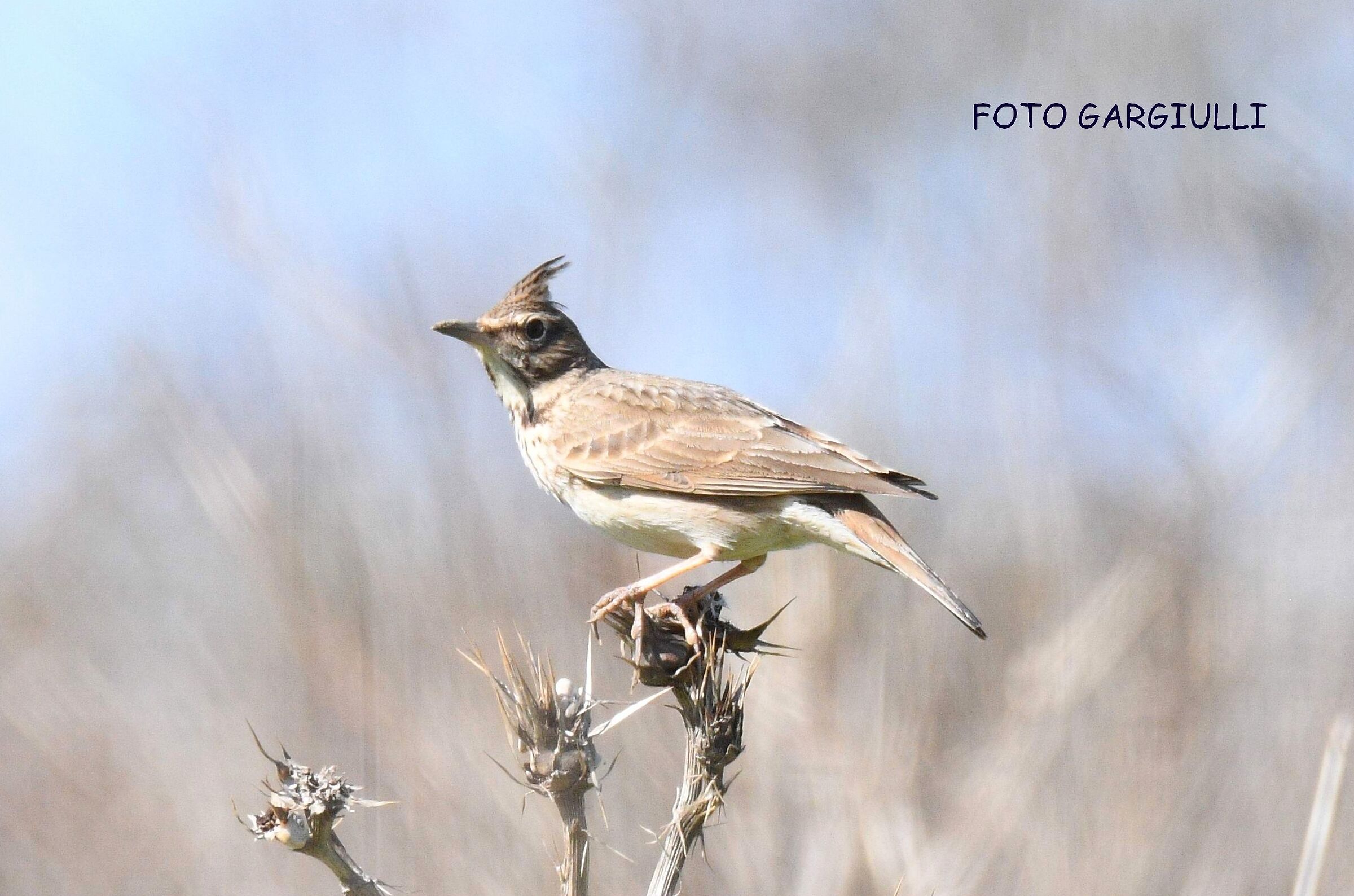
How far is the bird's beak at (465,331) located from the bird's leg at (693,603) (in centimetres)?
144

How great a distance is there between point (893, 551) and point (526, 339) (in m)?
2.00

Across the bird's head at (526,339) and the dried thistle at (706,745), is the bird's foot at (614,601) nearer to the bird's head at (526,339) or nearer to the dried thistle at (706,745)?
the dried thistle at (706,745)

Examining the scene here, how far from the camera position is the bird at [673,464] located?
449 cm

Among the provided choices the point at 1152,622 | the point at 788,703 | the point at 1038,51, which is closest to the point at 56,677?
the point at 788,703

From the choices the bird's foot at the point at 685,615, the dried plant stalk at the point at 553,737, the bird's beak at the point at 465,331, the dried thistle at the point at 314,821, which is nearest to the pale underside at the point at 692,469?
the bird's beak at the point at 465,331

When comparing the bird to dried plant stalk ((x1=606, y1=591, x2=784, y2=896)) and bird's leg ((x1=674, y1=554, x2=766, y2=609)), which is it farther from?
dried plant stalk ((x1=606, y1=591, x2=784, y2=896))

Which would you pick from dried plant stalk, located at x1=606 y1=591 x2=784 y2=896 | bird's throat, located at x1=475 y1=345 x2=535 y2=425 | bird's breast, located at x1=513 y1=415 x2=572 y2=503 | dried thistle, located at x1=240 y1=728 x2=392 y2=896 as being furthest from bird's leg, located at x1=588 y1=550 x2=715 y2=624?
dried thistle, located at x1=240 y1=728 x2=392 y2=896

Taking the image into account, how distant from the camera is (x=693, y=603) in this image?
4.28 m

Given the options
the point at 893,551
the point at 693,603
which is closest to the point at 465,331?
the point at 693,603

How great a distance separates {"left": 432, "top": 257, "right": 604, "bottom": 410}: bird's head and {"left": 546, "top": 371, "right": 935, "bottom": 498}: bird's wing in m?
0.20

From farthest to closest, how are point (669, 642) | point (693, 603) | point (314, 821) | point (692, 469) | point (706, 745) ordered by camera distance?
point (692, 469)
point (693, 603)
point (669, 642)
point (706, 745)
point (314, 821)

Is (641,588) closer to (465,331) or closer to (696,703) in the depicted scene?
(696,703)

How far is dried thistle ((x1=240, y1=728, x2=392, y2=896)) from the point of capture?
2.66 m

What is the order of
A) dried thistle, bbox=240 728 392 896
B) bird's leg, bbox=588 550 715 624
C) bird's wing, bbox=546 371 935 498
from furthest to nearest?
bird's wing, bbox=546 371 935 498 → bird's leg, bbox=588 550 715 624 → dried thistle, bbox=240 728 392 896
